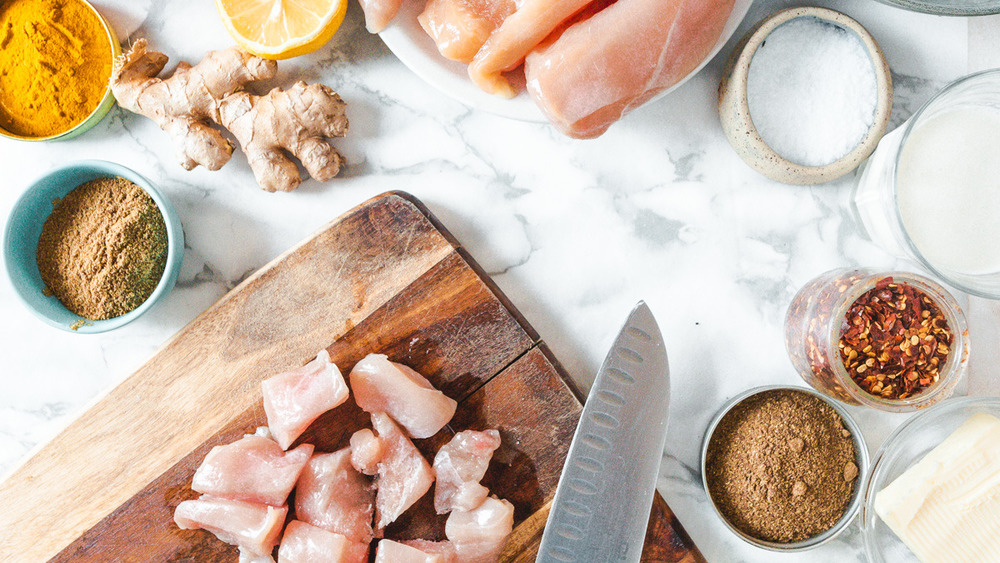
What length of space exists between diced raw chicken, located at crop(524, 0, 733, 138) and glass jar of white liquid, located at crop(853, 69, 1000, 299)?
0.43 m

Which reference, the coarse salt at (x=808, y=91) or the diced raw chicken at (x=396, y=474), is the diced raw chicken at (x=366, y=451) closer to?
the diced raw chicken at (x=396, y=474)

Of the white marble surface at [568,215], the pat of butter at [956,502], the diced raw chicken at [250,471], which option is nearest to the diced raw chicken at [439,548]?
the diced raw chicken at [250,471]

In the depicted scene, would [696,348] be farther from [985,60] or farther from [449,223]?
[985,60]

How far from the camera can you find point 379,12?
123 centimetres

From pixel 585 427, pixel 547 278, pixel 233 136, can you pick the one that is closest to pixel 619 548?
pixel 585 427

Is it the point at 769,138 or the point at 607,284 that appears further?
the point at 607,284

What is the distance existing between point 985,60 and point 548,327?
41.9 inches

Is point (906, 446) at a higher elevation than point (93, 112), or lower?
lower

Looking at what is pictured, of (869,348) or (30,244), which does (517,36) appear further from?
(30,244)

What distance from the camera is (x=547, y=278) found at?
1461mm

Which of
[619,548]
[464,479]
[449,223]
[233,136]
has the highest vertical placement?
[233,136]

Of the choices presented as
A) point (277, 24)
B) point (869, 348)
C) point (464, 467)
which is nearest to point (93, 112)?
point (277, 24)

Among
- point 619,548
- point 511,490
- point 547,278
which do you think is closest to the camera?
point 619,548

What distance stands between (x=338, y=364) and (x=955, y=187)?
3.98ft
